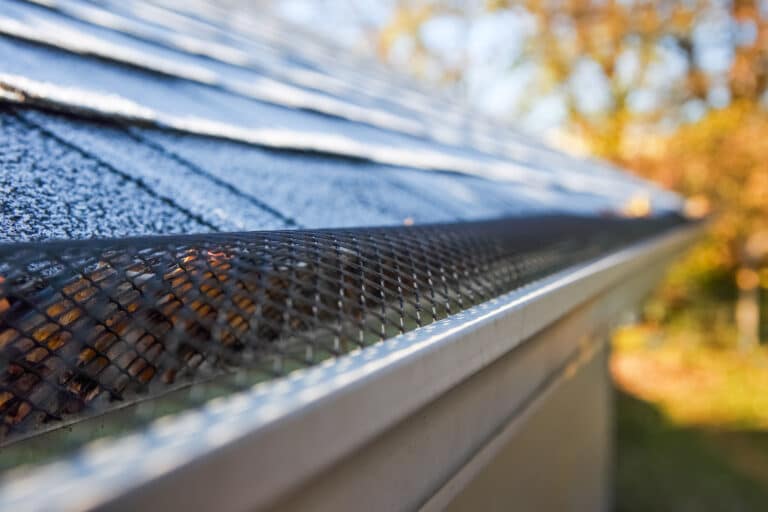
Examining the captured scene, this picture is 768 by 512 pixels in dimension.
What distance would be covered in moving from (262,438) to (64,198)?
648 millimetres

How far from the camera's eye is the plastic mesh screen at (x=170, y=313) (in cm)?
61

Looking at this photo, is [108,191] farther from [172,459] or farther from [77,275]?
[172,459]

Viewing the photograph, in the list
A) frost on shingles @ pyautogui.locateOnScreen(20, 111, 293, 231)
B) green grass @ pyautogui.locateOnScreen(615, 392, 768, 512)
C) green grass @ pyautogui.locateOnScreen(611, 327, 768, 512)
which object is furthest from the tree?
frost on shingles @ pyautogui.locateOnScreen(20, 111, 293, 231)

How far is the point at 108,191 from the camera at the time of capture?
1059 millimetres

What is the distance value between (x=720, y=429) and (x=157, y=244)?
8817mm

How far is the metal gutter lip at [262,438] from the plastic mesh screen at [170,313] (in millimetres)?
63

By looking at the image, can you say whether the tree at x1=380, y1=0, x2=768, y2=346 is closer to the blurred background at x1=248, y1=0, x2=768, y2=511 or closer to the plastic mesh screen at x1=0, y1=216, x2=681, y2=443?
the blurred background at x1=248, y1=0, x2=768, y2=511

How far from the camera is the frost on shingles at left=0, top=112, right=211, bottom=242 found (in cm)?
88

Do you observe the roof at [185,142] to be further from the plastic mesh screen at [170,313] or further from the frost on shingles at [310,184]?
the plastic mesh screen at [170,313]

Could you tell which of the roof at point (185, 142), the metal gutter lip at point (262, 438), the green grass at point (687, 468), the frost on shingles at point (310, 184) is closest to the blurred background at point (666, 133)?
the green grass at point (687, 468)

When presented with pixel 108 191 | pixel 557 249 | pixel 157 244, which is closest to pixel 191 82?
pixel 108 191

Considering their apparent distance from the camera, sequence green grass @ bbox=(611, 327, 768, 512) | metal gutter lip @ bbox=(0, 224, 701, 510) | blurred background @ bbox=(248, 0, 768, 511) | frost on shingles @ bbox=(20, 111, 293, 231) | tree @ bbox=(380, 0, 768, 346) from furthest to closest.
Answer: tree @ bbox=(380, 0, 768, 346) → blurred background @ bbox=(248, 0, 768, 511) → green grass @ bbox=(611, 327, 768, 512) → frost on shingles @ bbox=(20, 111, 293, 231) → metal gutter lip @ bbox=(0, 224, 701, 510)

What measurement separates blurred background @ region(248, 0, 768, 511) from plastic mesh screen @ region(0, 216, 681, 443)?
158 inches

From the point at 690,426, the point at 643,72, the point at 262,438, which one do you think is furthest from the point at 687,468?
the point at 643,72
